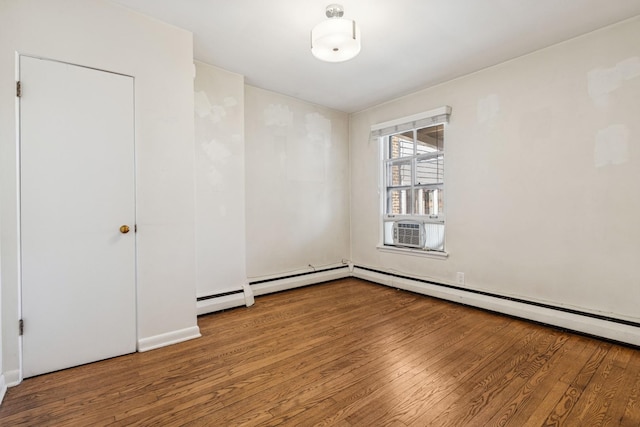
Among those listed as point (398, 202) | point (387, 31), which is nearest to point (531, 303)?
point (398, 202)

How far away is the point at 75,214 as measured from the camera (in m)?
2.13

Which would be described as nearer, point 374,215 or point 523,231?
point 523,231

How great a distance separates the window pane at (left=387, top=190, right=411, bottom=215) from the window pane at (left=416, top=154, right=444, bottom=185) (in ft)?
0.91

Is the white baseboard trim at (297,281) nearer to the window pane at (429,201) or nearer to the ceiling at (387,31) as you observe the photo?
the window pane at (429,201)

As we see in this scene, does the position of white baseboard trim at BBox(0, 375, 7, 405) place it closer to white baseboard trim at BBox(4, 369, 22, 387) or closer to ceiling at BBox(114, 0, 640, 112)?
white baseboard trim at BBox(4, 369, 22, 387)

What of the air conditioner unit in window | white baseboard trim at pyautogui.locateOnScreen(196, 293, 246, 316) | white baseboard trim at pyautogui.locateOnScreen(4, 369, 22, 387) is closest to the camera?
white baseboard trim at pyautogui.locateOnScreen(4, 369, 22, 387)

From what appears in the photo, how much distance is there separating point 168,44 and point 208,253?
2066mm

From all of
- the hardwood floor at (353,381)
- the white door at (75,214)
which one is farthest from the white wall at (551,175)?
the white door at (75,214)

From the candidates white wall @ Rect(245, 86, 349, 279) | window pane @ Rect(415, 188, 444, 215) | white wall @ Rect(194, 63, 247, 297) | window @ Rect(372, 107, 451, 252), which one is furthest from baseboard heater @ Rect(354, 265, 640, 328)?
white wall @ Rect(194, 63, 247, 297)

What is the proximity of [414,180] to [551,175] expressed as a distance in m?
1.57

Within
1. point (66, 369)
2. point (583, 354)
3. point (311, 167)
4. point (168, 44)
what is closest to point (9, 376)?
point (66, 369)

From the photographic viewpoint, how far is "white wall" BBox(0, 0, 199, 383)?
1.91 meters

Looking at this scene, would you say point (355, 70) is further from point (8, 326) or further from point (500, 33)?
point (8, 326)

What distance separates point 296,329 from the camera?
2.80 meters
